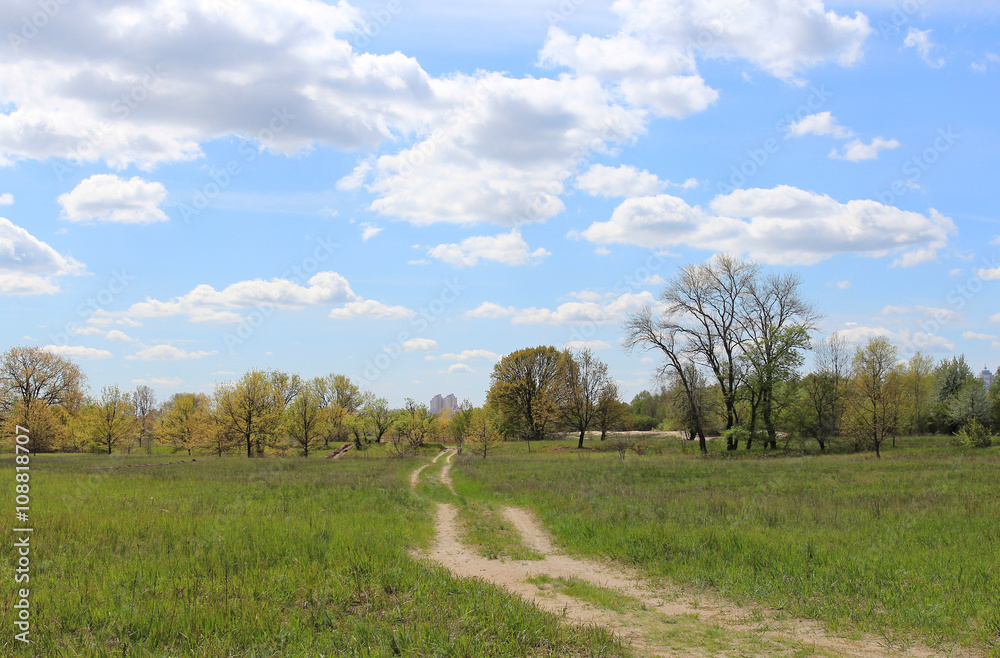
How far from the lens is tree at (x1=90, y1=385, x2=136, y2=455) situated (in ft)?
204

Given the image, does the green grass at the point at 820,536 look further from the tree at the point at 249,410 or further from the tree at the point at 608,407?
the tree at the point at 608,407

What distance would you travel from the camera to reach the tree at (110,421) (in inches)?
2453

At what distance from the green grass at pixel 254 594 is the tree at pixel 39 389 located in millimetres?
53647

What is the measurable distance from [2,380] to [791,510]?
72108mm

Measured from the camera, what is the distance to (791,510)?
15.8 metres

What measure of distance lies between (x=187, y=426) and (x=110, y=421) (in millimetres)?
8545

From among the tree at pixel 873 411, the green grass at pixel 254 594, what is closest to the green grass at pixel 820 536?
the green grass at pixel 254 594

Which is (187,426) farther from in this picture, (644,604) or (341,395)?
(644,604)

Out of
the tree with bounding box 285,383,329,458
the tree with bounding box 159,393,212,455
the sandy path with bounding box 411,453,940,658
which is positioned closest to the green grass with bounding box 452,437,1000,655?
the sandy path with bounding box 411,453,940,658

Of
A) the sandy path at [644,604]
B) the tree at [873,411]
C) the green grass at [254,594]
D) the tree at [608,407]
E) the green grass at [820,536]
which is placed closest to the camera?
the green grass at [254,594]

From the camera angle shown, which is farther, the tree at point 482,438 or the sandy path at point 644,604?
the tree at point 482,438

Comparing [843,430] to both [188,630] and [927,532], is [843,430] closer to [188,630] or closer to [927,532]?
[927,532]

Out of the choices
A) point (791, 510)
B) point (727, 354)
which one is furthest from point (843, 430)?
point (791, 510)

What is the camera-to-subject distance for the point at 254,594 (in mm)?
7707
